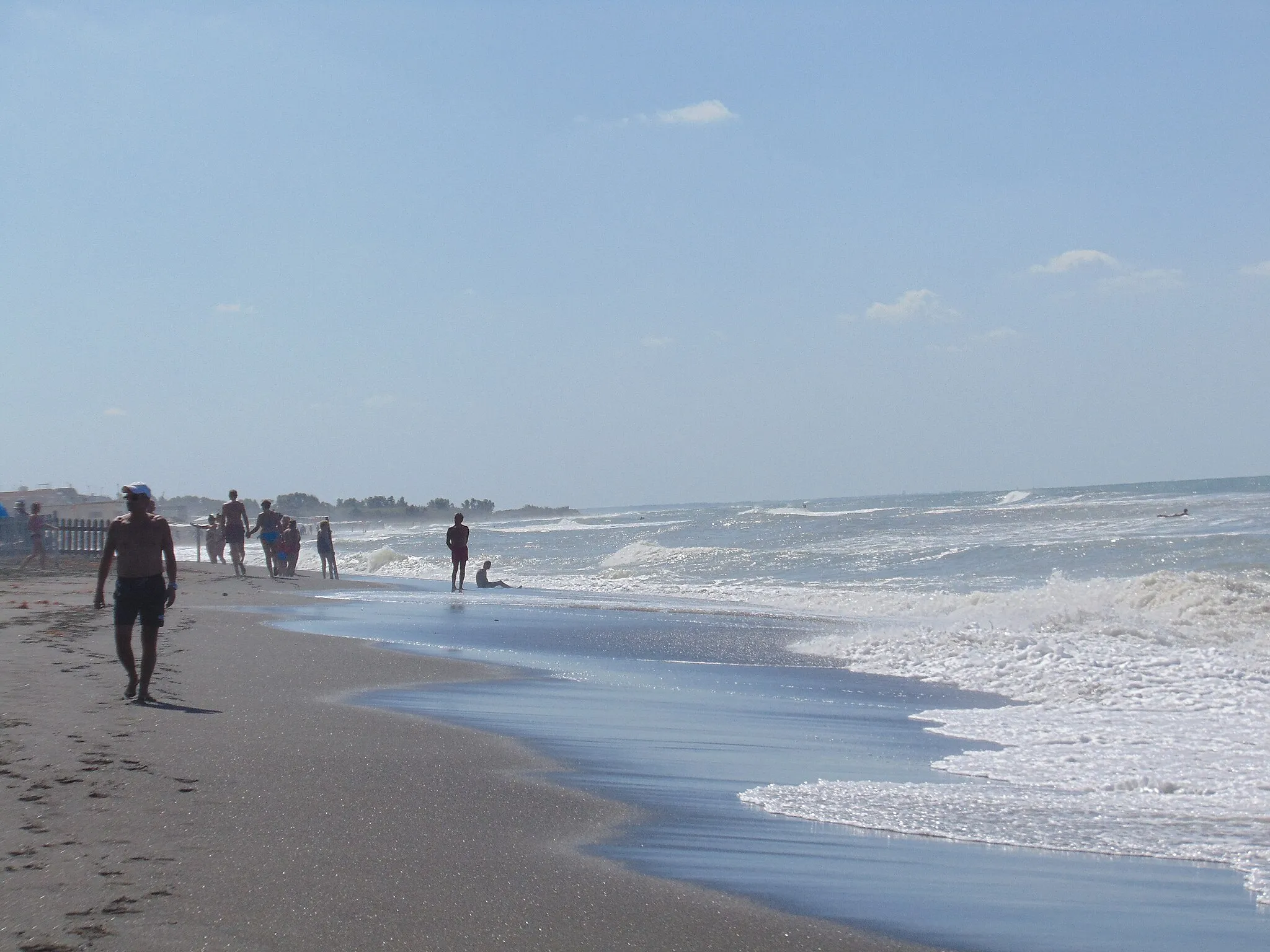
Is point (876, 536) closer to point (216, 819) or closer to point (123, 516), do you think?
point (123, 516)

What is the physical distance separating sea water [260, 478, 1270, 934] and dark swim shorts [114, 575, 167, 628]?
495 cm

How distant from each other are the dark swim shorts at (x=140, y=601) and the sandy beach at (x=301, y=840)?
53cm

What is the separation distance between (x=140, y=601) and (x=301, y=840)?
4.75 metres

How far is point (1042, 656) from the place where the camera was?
12125mm

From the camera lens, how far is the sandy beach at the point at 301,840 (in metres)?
3.99

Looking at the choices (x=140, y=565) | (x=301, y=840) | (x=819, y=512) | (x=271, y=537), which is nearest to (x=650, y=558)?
(x=271, y=537)

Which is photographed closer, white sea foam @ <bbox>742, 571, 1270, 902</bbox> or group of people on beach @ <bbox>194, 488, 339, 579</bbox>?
white sea foam @ <bbox>742, 571, 1270, 902</bbox>

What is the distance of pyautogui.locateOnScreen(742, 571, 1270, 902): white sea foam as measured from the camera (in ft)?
19.6

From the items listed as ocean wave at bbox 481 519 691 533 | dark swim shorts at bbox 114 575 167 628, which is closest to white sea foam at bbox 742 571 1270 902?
dark swim shorts at bbox 114 575 167 628

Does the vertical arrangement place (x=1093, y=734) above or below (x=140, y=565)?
below

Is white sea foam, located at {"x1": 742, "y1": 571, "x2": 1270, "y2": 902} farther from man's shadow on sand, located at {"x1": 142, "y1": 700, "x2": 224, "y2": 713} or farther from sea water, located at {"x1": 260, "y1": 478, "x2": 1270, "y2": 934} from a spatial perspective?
man's shadow on sand, located at {"x1": 142, "y1": 700, "x2": 224, "y2": 713}

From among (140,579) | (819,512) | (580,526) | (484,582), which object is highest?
(140,579)

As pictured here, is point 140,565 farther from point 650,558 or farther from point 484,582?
point 650,558

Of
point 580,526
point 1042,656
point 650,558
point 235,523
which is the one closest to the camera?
point 1042,656
